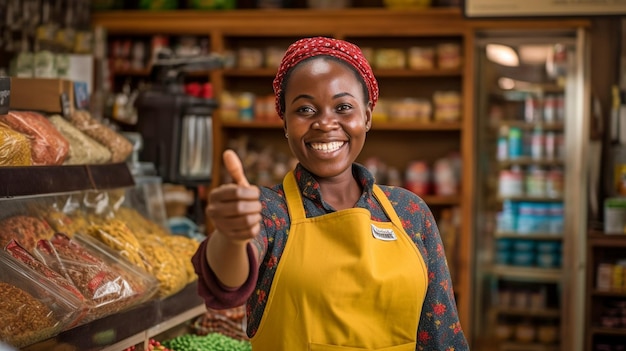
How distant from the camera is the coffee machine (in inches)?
155

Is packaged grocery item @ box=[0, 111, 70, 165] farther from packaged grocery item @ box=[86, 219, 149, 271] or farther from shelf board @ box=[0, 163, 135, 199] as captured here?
packaged grocery item @ box=[86, 219, 149, 271]

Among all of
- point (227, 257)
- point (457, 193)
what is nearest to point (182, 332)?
point (227, 257)

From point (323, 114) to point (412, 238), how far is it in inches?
12.5

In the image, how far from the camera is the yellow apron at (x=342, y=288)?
1.69 m

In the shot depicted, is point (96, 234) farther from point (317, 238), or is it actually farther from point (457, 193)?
point (457, 193)

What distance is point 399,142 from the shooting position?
6.14 metres

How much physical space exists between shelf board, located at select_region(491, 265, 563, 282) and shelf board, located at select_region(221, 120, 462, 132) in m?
1.12

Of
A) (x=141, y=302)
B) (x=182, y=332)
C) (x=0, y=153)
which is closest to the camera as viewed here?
(x=0, y=153)

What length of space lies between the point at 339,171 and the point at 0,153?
92 centimetres

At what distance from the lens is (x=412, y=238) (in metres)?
1.82

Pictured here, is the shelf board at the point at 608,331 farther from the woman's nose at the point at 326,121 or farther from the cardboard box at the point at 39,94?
the woman's nose at the point at 326,121

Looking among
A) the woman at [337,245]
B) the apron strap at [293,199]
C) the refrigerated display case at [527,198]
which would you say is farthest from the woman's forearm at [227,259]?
the refrigerated display case at [527,198]

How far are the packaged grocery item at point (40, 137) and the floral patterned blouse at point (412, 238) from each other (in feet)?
2.84

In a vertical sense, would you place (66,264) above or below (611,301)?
above
